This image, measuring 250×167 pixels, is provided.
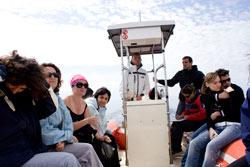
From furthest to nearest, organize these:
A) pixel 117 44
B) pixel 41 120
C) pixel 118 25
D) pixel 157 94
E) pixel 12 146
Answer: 1. pixel 117 44
2. pixel 157 94
3. pixel 118 25
4. pixel 41 120
5. pixel 12 146

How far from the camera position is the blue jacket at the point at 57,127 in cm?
343

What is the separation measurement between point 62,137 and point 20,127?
0.76 meters

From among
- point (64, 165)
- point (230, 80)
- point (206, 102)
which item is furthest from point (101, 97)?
point (64, 165)

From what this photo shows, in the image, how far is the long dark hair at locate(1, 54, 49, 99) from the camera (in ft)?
9.38

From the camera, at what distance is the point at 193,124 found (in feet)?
21.2

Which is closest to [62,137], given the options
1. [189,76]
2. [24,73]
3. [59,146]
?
[59,146]

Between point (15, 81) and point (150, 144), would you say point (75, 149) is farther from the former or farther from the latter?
point (150, 144)

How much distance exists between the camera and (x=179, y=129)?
255 inches

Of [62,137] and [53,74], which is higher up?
[53,74]

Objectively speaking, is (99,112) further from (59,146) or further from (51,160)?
(51,160)

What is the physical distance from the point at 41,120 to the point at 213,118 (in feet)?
7.16

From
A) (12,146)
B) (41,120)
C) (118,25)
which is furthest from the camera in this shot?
(118,25)

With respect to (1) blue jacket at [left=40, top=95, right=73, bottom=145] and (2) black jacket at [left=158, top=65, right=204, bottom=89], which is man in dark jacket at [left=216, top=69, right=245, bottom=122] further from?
(2) black jacket at [left=158, top=65, right=204, bottom=89]

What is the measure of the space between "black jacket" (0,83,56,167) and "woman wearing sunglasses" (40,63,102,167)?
0.68 ft
